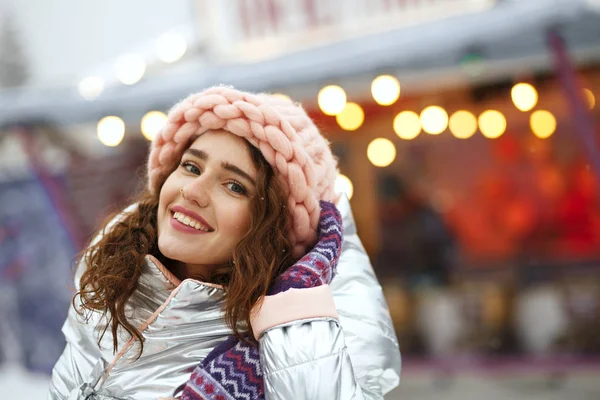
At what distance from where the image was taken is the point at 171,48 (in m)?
7.91

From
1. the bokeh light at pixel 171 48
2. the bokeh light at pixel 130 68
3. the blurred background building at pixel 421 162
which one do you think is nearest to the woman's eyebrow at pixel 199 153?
the blurred background building at pixel 421 162

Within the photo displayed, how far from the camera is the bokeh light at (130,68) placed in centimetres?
634

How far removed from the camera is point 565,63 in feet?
12.2

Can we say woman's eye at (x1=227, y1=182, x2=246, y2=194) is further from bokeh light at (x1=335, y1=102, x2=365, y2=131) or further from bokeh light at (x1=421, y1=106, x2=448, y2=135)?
bokeh light at (x1=335, y1=102, x2=365, y2=131)

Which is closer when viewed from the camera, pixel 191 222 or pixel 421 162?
pixel 191 222

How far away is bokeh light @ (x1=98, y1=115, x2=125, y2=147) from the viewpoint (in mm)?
5328

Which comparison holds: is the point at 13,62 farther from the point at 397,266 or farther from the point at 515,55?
the point at 515,55

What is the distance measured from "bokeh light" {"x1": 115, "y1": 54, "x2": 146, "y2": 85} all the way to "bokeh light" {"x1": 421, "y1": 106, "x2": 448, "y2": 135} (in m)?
2.83

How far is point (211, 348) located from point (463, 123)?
17.6 ft

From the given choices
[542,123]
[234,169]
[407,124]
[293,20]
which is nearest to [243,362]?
[234,169]

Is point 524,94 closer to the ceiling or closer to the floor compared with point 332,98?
closer to the floor

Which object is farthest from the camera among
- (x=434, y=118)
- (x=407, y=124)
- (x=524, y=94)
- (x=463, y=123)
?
(x=407, y=124)

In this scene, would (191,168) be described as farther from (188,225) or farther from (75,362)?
(75,362)

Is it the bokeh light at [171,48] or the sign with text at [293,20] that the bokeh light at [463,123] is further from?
the bokeh light at [171,48]
